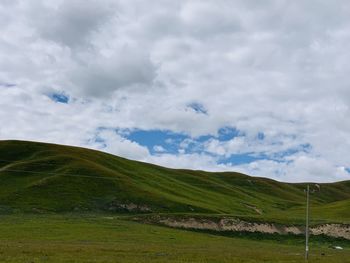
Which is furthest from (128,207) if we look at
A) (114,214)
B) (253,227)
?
(253,227)

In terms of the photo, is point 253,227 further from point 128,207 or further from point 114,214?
point 128,207

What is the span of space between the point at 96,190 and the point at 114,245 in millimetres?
54156

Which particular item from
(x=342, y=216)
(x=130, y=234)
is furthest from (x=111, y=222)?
(x=342, y=216)

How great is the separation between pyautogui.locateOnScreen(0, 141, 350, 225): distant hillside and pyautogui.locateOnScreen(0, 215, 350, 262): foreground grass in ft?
48.5

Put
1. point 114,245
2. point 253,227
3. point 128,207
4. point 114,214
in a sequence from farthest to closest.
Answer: point 128,207
point 114,214
point 253,227
point 114,245

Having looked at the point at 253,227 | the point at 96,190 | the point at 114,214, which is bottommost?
the point at 253,227

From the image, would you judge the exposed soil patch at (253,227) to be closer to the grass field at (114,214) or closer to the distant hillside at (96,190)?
the grass field at (114,214)

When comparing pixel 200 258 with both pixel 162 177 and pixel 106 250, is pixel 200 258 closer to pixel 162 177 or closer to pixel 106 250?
pixel 106 250

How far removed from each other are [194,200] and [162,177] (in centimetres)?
2803

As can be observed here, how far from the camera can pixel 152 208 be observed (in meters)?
99.5

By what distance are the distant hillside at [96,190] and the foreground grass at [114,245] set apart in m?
14.8

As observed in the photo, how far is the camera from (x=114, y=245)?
2045 inches

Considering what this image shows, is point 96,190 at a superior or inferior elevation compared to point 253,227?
superior

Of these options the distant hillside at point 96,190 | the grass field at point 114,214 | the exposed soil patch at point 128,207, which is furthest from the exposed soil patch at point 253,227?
the exposed soil patch at point 128,207
